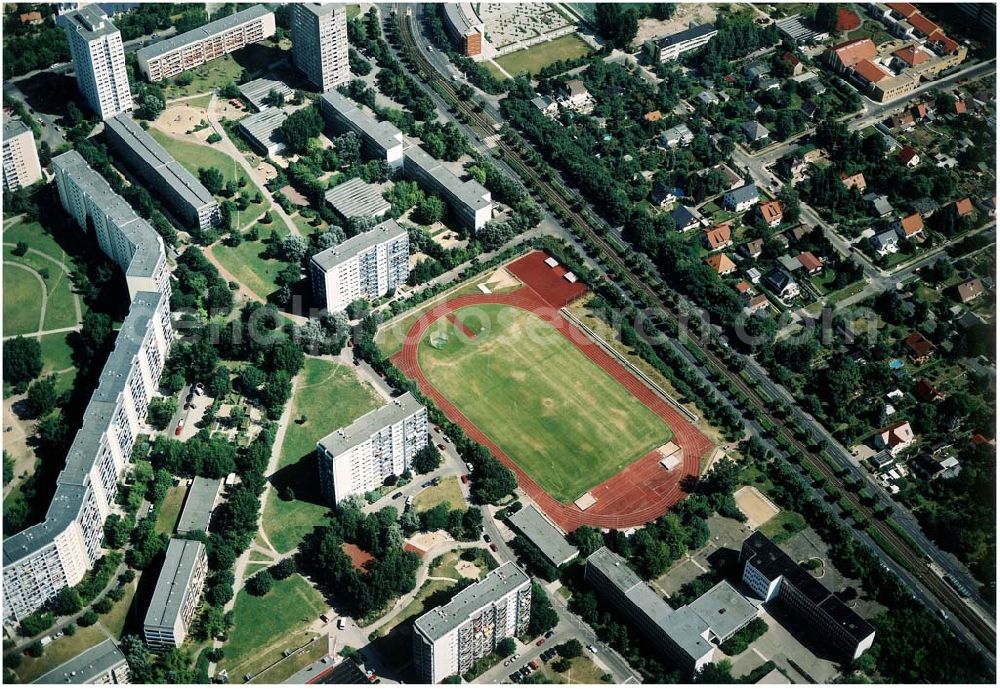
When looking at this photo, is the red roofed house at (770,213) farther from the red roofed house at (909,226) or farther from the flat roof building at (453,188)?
the flat roof building at (453,188)

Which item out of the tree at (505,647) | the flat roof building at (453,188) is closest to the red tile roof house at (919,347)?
the flat roof building at (453,188)

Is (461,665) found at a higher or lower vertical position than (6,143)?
lower


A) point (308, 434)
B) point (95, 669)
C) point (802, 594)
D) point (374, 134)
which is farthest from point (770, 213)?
point (95, 669)

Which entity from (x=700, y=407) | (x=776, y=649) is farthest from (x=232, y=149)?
(x=776, y=649)

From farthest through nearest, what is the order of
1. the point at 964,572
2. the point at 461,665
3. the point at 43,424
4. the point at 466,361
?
the point at 466,361, the point at 43,424, the point at 964,572, the point at 461,665

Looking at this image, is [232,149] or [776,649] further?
[232,149]

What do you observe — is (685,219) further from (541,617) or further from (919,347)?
(541,617)

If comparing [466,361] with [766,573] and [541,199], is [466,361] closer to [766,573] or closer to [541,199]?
[541,199]

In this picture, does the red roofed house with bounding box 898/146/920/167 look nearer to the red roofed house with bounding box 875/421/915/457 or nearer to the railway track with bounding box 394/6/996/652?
the railway track with bounding box 394/6/996/652
